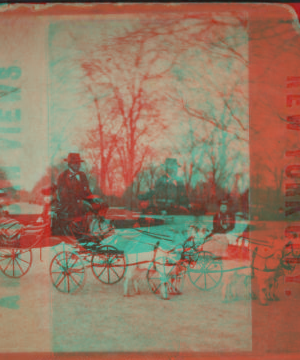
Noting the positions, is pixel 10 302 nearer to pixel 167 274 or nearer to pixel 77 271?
pixel 77 271

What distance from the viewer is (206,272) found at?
280cm

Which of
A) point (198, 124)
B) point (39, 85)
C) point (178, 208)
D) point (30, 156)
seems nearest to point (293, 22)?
point (198, 124)

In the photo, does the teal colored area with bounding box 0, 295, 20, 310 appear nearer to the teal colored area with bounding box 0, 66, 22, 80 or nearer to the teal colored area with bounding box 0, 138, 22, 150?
the teal colored area with bounding box 0, 138, 22, 150

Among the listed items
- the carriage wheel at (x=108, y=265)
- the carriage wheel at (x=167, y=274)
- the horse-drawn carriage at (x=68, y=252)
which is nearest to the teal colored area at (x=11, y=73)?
the horse-drawn carriage at (x=68, y=252)

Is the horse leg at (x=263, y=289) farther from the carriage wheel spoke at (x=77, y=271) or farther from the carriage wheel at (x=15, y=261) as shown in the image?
the carriage wheel at (x=15, y=261)

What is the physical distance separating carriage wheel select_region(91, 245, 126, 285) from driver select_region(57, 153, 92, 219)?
0.42m

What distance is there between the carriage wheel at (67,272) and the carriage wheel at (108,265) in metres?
0.14

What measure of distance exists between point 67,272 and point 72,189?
0.77 metres

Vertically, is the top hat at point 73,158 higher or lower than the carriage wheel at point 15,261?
higher

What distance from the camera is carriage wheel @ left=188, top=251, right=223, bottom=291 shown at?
2.80m

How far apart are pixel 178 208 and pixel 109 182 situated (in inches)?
26.4

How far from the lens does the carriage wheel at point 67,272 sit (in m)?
2.81

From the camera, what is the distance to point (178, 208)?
2770mm

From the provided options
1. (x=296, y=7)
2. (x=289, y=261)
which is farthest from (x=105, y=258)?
(x=296, y=7)
